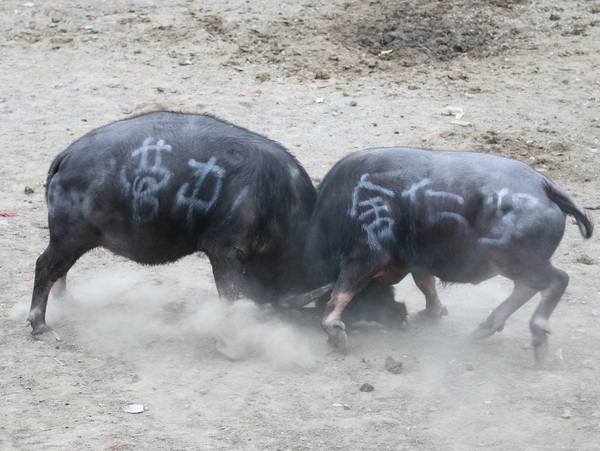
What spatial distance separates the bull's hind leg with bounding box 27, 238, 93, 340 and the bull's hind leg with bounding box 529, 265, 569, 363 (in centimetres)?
307

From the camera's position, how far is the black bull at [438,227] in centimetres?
546

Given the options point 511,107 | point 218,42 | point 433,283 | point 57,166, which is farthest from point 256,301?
point 218,42

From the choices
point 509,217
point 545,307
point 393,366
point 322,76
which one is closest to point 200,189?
point 393,366

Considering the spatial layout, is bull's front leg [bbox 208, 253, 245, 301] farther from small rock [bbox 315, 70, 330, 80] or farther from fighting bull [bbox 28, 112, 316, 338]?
small rock [bbox 315, 70, 330, 80]

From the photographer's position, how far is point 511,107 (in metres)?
10.4

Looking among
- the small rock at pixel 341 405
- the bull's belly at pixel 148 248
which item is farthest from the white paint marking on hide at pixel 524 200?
the bull's belly at pixel 148 248

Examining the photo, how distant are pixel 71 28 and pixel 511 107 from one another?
6.53 meters

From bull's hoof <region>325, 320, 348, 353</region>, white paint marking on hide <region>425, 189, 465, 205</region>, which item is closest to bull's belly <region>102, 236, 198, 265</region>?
bull's hoof <region>325, 320, 348, 353</region>

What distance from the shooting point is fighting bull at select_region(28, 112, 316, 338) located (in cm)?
→ 585

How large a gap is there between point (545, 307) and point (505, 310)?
1.21 feet

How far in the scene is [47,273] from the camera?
6.01 meters

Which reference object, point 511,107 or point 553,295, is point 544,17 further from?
point 553,295

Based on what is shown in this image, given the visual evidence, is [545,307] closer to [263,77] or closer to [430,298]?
[430,298]

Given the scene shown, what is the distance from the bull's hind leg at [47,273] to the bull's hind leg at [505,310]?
280cm
